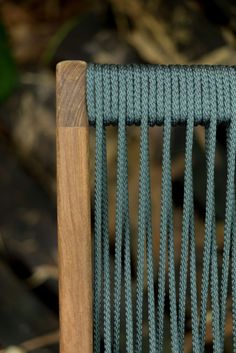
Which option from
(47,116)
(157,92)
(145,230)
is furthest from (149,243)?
(47,116)

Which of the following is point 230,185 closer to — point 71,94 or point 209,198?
point 209,198

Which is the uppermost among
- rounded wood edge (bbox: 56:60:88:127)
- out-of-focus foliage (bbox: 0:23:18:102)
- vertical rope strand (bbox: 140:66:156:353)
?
out-of-focus foliage (bbox: 0:23:18:102)

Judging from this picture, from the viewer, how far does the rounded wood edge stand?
28.9 inches

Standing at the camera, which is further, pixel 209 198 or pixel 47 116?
pixel 47 116

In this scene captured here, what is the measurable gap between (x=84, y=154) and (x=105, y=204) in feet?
0.20

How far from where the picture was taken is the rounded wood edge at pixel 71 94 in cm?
73

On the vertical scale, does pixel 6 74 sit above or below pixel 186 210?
above

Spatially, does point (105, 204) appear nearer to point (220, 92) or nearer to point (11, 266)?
point (220, 92)

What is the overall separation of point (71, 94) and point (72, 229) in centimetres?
12

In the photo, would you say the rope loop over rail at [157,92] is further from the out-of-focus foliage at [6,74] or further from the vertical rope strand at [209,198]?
the out-of-focus foliage at [6,74]

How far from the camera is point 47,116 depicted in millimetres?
1692

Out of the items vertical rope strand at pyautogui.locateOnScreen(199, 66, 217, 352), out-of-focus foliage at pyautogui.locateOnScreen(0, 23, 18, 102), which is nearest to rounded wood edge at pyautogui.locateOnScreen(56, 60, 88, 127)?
vertical rope strand at pyautogui.locateOnScreen(199, 66, 217, 352)

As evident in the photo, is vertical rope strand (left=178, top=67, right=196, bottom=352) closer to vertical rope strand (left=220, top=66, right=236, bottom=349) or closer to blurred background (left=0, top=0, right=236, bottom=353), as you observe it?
vertical rope strand (left=220, top=66, right=236, bottom=349)

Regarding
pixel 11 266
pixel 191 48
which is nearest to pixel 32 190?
pixel 11 266
